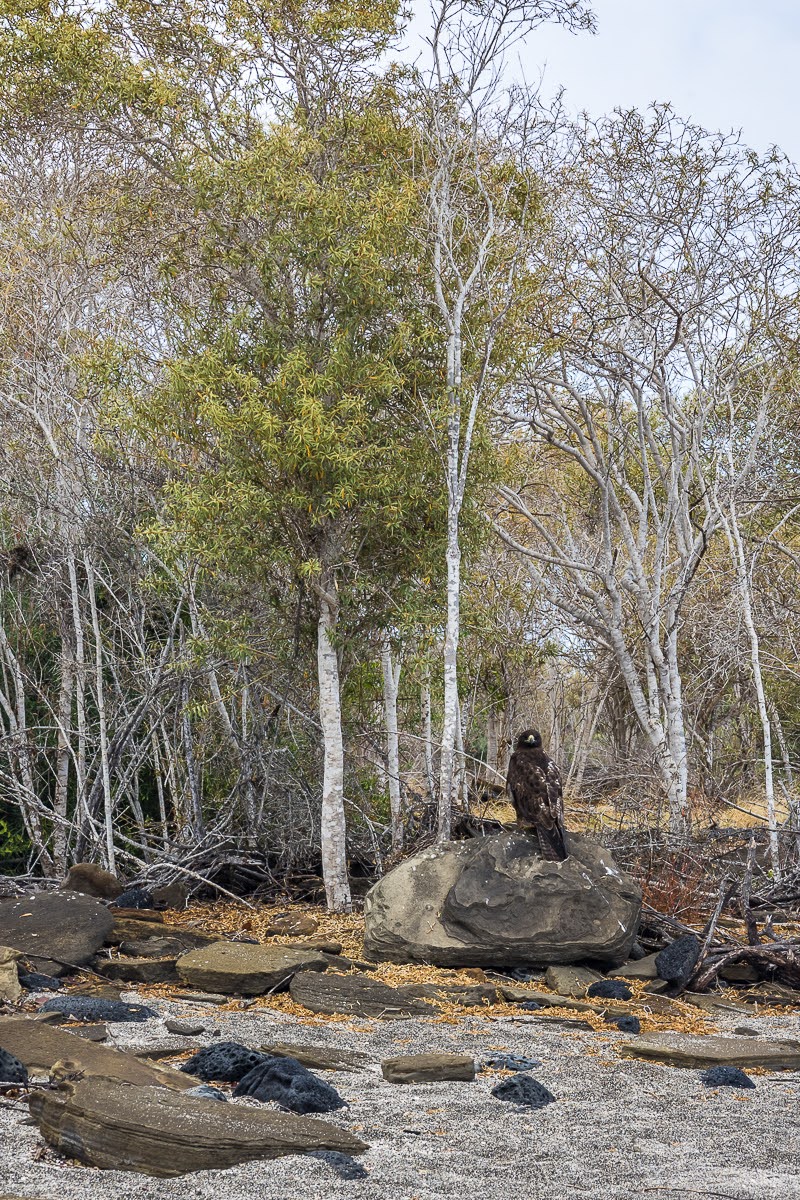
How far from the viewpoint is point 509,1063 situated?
5621 millimetres

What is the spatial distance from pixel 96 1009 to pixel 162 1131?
2727 millimetres

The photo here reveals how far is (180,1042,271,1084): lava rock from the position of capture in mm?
5062

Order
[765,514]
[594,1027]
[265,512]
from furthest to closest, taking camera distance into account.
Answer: [765,514] < [265,512] < [594,1027]

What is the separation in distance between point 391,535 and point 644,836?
12.0 feet

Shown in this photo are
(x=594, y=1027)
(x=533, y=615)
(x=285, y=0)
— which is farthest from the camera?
(x=533, y=615)

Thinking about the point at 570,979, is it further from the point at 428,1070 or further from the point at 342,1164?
the point at 342,1164

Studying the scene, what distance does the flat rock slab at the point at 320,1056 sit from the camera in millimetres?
5500

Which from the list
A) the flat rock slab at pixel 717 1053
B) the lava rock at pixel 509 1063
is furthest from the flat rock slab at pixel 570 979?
the lava rock at pixel 509 1063

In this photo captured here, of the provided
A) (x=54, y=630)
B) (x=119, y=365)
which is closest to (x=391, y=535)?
(x=119, y=365)

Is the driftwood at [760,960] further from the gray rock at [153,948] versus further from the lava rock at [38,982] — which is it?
the lava rock at [38,982]

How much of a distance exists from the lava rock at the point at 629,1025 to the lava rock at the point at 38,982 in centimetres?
348

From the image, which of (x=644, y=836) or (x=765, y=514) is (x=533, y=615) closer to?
(x=765, y=514)

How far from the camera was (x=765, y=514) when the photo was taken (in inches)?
678

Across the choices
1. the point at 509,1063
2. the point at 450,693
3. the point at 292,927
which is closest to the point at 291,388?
the point at 450,693
